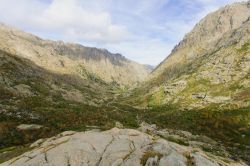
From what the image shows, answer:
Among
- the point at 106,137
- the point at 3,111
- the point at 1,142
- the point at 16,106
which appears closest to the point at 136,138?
the point at 106,137

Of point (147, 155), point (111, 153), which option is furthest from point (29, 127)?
point (147, 155)

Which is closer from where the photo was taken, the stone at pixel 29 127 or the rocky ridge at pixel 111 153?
the rocky ridge at pixel 111 153

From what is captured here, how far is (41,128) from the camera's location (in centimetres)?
11762

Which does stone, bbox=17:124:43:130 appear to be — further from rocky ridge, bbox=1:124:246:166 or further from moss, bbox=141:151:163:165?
moss, bbox=141:151:163:165

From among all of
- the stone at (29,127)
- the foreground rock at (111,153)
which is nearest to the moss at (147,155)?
the foreground rock at (111,153)

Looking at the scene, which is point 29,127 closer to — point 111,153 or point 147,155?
point 111,153

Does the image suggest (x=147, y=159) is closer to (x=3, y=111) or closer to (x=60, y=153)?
(x=60, y=153)

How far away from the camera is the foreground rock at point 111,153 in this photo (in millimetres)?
43875

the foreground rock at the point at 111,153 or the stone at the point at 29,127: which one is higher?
the foreground rock at the point at 111,153

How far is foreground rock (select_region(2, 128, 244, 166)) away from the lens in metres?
43.9

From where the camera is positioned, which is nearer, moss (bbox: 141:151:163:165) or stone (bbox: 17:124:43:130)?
moss (bbox: 141:151:163:165)

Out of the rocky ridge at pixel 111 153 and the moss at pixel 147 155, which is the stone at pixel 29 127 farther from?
the moss at pixel 147 155

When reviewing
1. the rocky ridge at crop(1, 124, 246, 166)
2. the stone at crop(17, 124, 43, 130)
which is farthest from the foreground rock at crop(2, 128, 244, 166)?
the stone at crop(17, 124, 43, 130)

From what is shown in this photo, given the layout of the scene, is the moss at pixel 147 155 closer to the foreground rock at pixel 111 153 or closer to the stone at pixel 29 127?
the foreground rock at pixel 111 153
